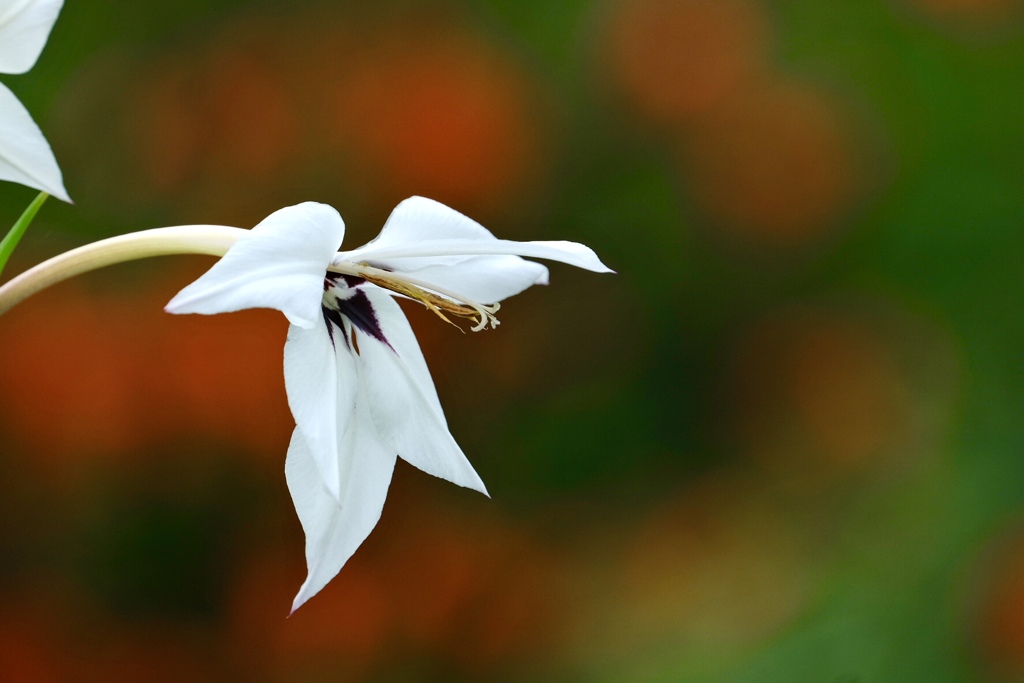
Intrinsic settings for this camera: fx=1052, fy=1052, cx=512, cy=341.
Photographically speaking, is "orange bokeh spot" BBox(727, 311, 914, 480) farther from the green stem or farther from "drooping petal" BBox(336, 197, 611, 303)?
the green stem

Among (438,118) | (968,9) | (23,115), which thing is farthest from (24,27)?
(968,9)

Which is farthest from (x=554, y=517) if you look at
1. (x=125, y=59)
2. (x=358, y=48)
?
(x=125, y=59)

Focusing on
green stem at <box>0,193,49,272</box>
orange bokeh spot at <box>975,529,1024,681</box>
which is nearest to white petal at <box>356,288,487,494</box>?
green stem at <box>0,193,49,272</box>

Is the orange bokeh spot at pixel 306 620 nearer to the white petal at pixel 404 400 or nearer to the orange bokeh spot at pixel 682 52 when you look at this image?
the orange bokeh spot at pixel 682 52

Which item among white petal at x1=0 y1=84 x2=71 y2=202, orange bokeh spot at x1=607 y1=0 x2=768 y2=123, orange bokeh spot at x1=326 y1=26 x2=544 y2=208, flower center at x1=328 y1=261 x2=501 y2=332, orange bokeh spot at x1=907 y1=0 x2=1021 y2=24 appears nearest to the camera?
white petal at x1=0 y1=84 x2=71 y2=202

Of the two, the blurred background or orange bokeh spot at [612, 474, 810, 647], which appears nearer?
the blurred background

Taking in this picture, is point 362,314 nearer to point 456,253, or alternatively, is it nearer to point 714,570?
point 456,253
